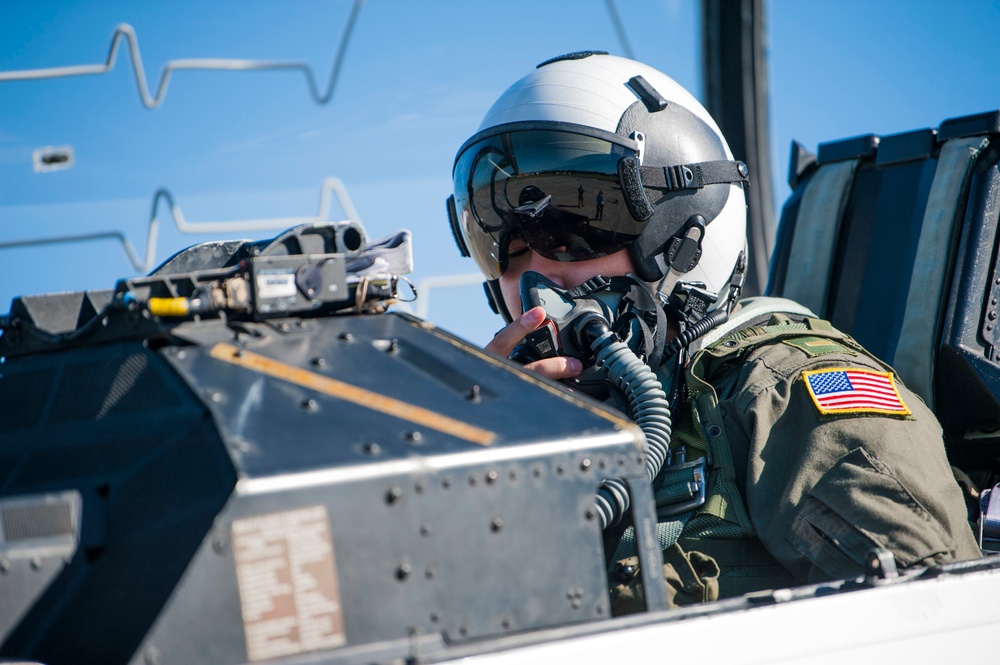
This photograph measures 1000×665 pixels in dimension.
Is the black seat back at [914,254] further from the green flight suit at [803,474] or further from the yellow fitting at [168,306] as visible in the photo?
the yellow fitting at [168,306]

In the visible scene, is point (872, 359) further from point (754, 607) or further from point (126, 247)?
point (126, 247)

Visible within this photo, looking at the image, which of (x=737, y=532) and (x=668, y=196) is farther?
(x=668, y=196)

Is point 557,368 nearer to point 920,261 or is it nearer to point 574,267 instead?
point 574,267

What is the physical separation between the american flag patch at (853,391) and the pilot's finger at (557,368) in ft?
1.46

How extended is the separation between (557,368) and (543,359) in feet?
0.19

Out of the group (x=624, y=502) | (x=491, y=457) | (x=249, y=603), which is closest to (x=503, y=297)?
(x=624, y=502)

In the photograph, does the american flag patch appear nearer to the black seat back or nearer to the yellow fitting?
the black seat back

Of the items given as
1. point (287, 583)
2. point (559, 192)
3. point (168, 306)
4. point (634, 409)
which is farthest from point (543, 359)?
point (287, 583)

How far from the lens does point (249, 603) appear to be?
96 centimetres

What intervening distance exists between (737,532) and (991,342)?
97 cm

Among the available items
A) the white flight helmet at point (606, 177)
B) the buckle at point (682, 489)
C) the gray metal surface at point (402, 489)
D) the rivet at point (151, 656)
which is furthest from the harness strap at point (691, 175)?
the rivet at point (151, 656)

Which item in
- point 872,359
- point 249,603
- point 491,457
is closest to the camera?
point 249,603

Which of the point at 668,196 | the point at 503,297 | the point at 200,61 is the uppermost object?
the point at 200,61

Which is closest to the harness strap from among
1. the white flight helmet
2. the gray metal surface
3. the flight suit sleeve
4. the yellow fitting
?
the white flight helmet
